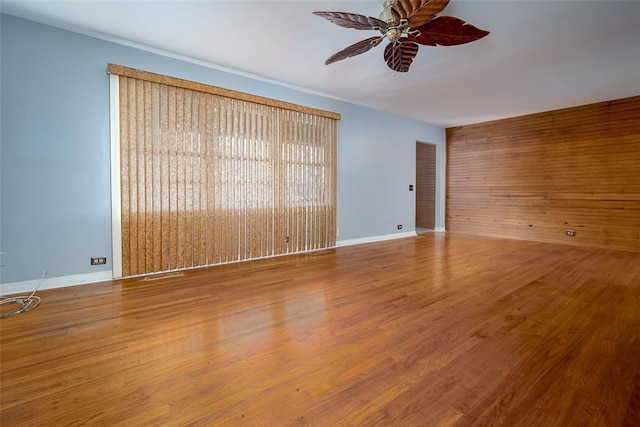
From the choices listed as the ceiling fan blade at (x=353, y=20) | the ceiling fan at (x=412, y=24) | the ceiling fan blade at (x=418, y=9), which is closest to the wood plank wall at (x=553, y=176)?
the ceiling fan at (x=412, y=24)

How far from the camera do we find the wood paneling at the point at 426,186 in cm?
816

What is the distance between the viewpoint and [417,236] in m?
7.04

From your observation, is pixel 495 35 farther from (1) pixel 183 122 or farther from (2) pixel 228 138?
(1) pixel 183 122

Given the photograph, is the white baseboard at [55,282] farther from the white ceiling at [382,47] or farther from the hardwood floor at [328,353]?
the white ceiling at [382,47]

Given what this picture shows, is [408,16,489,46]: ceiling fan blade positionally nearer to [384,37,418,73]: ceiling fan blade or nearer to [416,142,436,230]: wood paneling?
[384,37,418,73]: ceiling fan blade

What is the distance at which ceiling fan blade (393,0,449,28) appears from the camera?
2229 mm

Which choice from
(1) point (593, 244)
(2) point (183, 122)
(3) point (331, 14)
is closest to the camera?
(3) point (331, 14)

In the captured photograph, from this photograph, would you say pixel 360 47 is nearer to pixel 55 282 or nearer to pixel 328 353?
pixel 328 353

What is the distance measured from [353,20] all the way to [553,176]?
20.0 ft

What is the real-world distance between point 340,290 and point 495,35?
3268 mm

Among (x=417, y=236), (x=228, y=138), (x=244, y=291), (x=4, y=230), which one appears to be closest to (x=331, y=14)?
(x=228, y=138)

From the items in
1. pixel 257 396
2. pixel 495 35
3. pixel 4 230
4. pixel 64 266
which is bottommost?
pixel 257 396

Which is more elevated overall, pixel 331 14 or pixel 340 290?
pixel 331 14

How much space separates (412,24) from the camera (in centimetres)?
256
